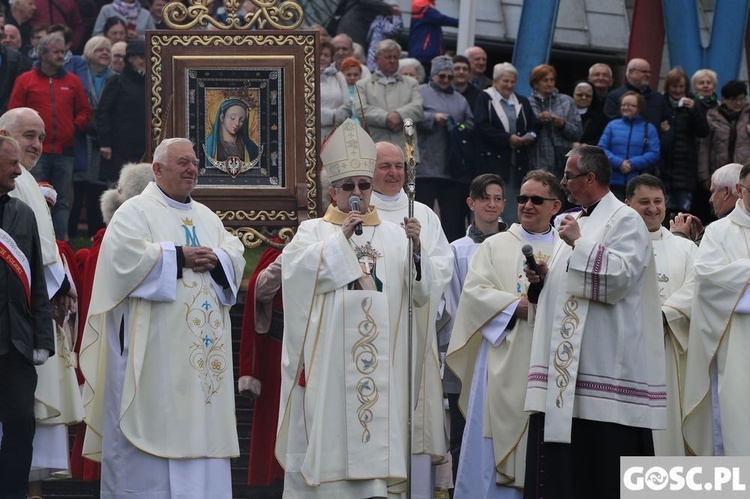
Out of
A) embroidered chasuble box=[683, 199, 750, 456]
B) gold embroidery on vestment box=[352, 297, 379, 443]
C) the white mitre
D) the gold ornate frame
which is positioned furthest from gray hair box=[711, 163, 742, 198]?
the gold ornate frame

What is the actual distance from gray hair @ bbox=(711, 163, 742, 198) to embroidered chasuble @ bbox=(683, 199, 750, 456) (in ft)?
1.50

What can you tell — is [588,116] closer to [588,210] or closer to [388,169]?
[388,169]

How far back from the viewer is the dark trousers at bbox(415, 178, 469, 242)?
48.2 ft

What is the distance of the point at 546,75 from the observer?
14.9 metres

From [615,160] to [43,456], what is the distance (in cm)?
681

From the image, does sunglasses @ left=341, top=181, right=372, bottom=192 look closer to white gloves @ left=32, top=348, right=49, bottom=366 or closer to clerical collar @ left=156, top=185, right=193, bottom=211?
clerical collar @ left=156, top=185, right=193, bottom=211

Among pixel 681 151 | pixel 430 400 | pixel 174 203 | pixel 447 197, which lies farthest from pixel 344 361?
pixel 681 151

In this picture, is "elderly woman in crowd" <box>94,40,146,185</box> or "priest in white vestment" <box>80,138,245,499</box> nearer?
"priest in white vestment" <box>80,138,245,499</box>

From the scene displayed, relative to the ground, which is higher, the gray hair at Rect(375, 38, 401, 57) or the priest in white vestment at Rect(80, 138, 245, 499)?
the gray hair at Rect(375, 38, 401, 57)

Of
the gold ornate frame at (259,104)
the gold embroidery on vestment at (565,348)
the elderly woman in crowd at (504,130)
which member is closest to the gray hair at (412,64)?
the elderly woman in crowd at (504,130)

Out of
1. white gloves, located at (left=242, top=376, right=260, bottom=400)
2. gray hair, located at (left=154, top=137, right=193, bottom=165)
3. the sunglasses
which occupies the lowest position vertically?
white gloves, located at (left=242, top=376, right=260, bottom=400)

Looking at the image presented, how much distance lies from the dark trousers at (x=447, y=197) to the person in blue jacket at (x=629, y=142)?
4.54 ft

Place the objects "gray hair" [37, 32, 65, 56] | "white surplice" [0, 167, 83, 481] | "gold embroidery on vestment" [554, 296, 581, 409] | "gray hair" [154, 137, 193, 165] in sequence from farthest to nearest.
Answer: "gray hair" [37, 32, 65, 56] < "gray hair" [154, 137, 193, 165] < "white surplice" [0, 167, 83, 481] < "gold embroidery on vestment" [554, 296, 581, 409]

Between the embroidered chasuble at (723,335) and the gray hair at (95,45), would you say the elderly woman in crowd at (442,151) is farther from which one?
the embroidered chasuble at (723,335)
